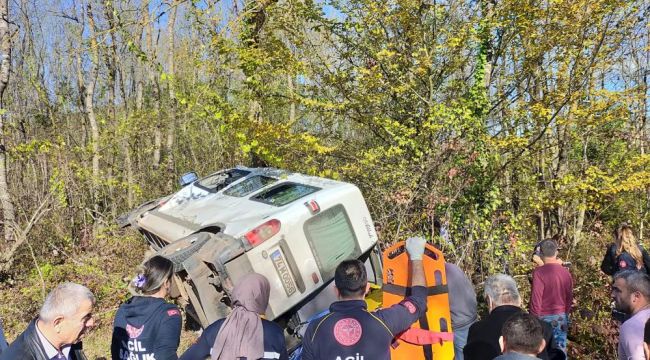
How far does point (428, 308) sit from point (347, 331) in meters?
1.23

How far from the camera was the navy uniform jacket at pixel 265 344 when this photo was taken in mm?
2889

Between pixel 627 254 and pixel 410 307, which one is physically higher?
pixel 410 307

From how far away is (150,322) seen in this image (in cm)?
306

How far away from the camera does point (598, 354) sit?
5.11 meters

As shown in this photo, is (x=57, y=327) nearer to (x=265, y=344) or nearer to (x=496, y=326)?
(x=265, y=344)

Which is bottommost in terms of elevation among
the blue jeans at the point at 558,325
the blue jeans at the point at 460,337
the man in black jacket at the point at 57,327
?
the blue jeans at the point at 558,325

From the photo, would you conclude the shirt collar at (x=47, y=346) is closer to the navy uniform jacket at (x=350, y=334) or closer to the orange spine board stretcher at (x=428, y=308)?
the navy uniform jacket at (x=350, y=334)

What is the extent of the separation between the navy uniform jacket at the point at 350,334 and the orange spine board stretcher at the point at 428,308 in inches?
31.8

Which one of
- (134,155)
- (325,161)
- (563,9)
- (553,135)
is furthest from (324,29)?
(134,155)

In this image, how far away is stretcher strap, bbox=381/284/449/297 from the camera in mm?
3773

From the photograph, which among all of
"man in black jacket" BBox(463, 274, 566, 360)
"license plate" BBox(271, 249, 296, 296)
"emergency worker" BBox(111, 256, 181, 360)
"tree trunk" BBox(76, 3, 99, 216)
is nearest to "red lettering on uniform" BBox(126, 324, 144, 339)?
"emergency worker" BBox(111, 256, 181, 360)

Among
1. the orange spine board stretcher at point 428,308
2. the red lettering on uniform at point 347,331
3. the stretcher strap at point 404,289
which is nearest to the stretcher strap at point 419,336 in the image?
the orange spine board stretcher at point 428,308

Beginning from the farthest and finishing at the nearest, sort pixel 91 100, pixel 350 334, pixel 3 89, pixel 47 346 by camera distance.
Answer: pixel 91 100 → pixel 3 89 → pixel 350 334 → pixel 47 346

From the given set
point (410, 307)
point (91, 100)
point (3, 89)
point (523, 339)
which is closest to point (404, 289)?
point (410, 307)
